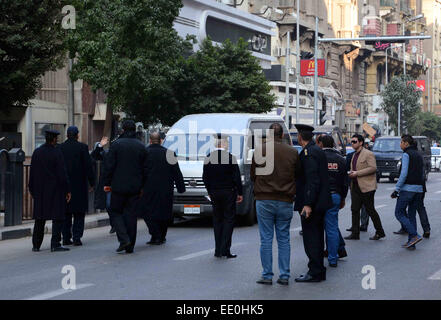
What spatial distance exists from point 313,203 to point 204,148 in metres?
8.29

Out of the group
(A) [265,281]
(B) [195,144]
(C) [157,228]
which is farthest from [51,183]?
(B) [195,144]

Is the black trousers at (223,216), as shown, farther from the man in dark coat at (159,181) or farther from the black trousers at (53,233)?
the black trousers at (53,233)

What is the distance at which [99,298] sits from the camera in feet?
30.1

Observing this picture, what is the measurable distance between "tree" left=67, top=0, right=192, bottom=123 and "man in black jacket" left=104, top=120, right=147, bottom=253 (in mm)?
14293

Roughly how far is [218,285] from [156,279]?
834 mm

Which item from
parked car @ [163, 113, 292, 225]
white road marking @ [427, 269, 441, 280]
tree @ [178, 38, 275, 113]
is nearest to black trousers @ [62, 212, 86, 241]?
parked car @ [163, 113, 292, 225]

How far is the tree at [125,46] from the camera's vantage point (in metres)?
27.4

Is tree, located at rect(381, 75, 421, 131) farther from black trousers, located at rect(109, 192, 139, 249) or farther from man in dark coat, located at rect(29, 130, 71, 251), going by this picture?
black trousers, located at rect(109, 192, 139, 249)

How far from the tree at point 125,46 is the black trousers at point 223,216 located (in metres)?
14.9

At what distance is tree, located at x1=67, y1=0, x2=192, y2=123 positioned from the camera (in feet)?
89.9

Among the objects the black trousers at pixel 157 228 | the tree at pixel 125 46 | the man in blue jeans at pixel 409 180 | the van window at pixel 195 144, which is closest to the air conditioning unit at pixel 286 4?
the tree at pixel 125 46

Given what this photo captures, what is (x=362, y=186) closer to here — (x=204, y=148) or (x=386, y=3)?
(x=204, y=148)
